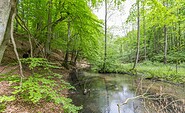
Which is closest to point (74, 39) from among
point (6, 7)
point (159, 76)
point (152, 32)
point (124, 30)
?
point (159, 76)

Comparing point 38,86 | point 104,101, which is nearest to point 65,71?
point 104,101

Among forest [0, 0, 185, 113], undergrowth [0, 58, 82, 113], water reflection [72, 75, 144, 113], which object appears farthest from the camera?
water reflection [72, 75, 144, 113]

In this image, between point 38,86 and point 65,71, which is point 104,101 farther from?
point 65,71

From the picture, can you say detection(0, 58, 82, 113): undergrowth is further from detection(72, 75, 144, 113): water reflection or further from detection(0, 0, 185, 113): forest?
detection(72, 75, 144, 113): water reflection

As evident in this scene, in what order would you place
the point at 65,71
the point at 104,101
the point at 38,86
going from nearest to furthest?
the point at 38,86
the point at 104,101
the point at 65,71

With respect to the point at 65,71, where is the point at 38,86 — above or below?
above

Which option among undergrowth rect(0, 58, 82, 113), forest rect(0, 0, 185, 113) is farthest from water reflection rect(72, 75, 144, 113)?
undergrowth rect(0, 58, 82, 113)

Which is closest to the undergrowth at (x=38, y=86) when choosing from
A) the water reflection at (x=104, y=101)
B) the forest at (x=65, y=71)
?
the forest at (x=65, y=71)

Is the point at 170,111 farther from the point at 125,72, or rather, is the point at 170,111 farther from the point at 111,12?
the point at 111,12

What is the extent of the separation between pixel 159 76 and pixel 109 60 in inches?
215

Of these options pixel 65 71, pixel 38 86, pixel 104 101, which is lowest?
pixel 104 101

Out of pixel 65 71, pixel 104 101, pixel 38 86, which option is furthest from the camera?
pixel 65 71

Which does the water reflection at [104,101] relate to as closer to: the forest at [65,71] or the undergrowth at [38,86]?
the forest at [65,71]

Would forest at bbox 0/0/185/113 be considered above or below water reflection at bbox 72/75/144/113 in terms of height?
above
